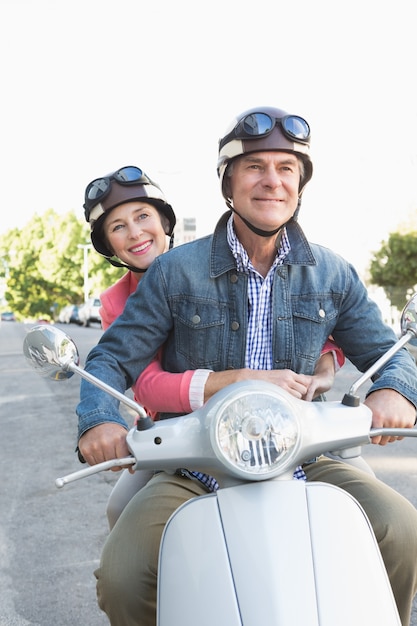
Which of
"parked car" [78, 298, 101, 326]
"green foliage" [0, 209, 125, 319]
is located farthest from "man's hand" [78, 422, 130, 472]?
"green foliage" [0, 209, 125, 319]

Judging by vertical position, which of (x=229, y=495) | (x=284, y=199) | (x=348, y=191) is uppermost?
(x=284, y=199)

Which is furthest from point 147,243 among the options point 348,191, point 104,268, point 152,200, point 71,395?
point 104,268

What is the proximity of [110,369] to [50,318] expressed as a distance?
208ft

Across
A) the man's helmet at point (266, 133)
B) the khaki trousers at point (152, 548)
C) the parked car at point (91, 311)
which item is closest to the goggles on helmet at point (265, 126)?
the man's helmet at point (266, 133)

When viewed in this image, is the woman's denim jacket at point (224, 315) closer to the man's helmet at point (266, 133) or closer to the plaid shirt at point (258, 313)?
the plaid shirt at point (258, 313)

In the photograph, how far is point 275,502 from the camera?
163cm

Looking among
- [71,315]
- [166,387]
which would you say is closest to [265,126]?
[166,387]

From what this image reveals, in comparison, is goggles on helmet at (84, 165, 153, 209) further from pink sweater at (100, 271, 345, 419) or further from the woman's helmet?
pink sweater at (100, 271, 345, 419)

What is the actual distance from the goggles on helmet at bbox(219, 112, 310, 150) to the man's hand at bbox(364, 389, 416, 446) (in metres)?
0.74

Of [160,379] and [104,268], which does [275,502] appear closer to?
[160,379]

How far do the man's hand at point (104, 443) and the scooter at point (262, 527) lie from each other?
134 millimetres

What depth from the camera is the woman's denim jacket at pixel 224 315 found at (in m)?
2.36

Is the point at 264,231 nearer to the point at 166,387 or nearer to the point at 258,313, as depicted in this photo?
the point at 258,313

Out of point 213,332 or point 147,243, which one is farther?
point 147,243
